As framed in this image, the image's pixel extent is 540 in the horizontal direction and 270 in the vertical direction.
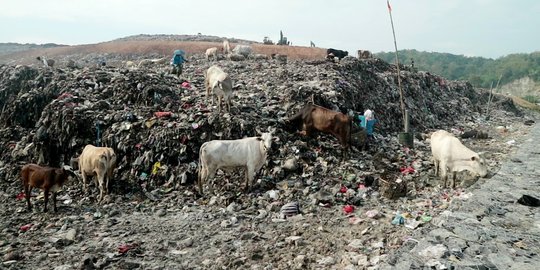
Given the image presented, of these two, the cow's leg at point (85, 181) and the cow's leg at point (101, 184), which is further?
the cow's leg at point (85, 181)

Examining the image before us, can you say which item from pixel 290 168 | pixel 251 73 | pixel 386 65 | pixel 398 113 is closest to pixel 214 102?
pixel 290 168

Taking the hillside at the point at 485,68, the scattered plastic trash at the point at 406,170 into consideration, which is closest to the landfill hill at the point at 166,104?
the scattered plastic trash at the point at 406,170

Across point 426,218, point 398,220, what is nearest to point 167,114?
point 398,220

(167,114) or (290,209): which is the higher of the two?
(167,114)

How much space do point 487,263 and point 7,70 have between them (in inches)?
712

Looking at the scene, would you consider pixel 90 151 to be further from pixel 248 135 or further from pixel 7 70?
pixel 7 70

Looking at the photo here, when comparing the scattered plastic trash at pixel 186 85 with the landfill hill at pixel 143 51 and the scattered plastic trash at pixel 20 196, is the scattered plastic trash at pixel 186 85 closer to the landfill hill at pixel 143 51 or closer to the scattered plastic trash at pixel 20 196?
the scattered plastic trash at pixel 20 196

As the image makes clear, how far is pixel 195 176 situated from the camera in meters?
8.61

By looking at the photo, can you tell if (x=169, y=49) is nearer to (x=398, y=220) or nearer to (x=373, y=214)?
(x=373, y=214)

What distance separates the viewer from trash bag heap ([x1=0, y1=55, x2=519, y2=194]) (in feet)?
30.4

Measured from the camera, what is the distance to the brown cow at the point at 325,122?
962 cm

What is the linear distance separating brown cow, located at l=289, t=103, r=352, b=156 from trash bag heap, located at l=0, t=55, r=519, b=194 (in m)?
0.30

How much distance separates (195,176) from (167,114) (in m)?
2.56

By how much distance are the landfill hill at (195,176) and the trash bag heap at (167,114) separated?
4 centimetres
